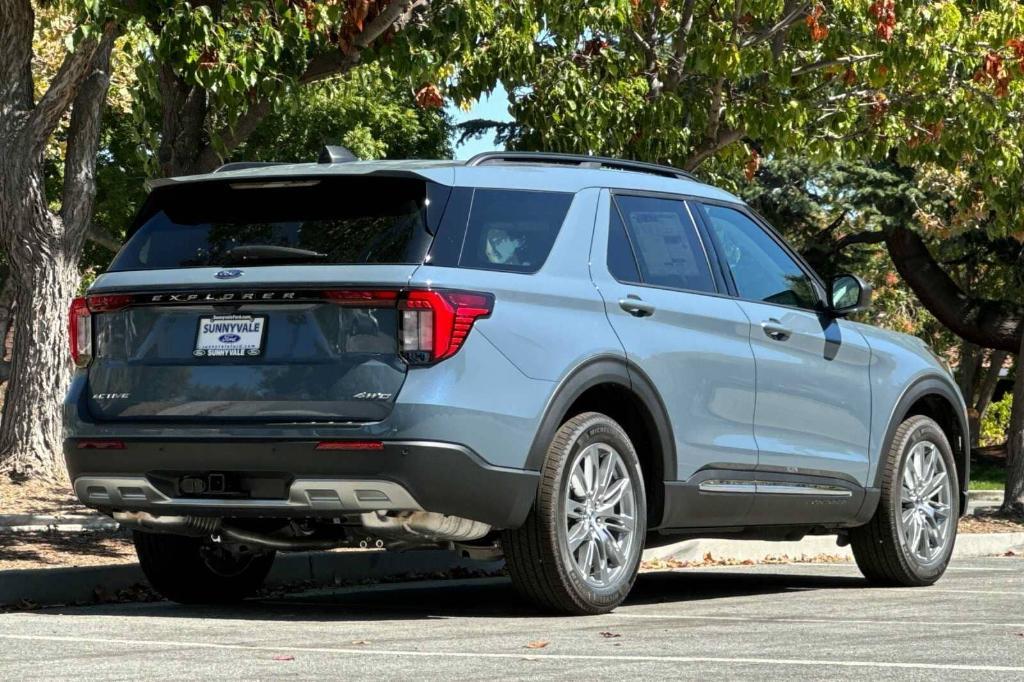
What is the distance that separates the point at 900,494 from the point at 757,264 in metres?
1.69

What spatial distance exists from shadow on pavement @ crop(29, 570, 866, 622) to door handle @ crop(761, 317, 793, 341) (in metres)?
1.36

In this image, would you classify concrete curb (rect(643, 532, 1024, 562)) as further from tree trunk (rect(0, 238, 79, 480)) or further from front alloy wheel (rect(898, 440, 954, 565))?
tree trunk (rect(0, 238, 79, 480))

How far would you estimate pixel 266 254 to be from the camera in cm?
743

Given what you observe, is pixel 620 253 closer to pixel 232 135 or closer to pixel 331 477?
pixel 331 477

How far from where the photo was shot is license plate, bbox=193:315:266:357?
726cm

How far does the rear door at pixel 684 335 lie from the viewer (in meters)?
7.99

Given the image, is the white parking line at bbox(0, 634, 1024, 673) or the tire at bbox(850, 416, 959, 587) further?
the tire at bbox(850, 416, 959, 587)

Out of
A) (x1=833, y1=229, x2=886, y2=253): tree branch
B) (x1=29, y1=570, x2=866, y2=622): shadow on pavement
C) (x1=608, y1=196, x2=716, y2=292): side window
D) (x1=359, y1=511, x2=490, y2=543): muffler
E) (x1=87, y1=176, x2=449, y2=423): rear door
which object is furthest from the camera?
(x1=833, y1=229, x2=886, y2=253): tree branch

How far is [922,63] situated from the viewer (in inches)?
583

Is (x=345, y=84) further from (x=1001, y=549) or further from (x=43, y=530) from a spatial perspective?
(x=1001, y=549)

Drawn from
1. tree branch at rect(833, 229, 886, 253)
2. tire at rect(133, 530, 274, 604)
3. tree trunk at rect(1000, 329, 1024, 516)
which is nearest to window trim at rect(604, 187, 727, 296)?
tire at rect(133, 530, 274, 604)

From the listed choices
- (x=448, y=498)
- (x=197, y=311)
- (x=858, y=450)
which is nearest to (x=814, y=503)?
(x=858, y=450)

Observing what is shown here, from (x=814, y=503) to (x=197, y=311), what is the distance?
3.38 meters

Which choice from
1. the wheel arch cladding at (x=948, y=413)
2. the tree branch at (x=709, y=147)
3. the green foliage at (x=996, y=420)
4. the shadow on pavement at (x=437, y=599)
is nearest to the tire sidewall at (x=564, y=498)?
the shadow on pavement at (x=437, y=599)
